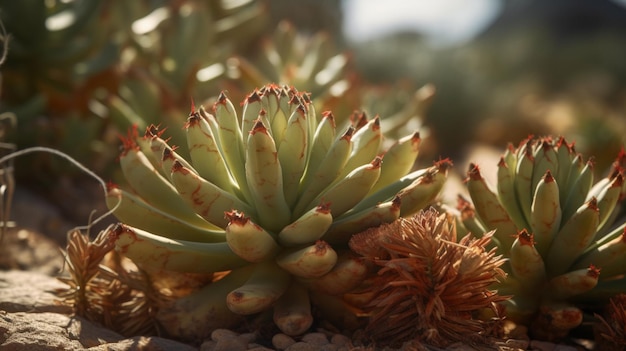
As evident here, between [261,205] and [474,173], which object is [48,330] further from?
[474,173]

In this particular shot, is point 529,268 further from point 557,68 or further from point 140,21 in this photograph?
point 557,68

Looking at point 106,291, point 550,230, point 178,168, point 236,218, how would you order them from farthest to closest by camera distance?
point 106,291, point 550,230, point 178,168, point 236,218

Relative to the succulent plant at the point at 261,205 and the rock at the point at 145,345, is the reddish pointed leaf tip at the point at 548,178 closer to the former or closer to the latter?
the succulent plant at the point at 261,205

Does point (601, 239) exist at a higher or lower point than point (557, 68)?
lower

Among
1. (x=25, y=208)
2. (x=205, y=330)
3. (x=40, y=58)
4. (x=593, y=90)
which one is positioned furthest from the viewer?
(x=593, y=90)

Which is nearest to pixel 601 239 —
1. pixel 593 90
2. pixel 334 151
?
pixel 334 151

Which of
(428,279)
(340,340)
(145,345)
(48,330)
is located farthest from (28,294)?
(428,279)

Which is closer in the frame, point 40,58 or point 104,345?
point 104,345
